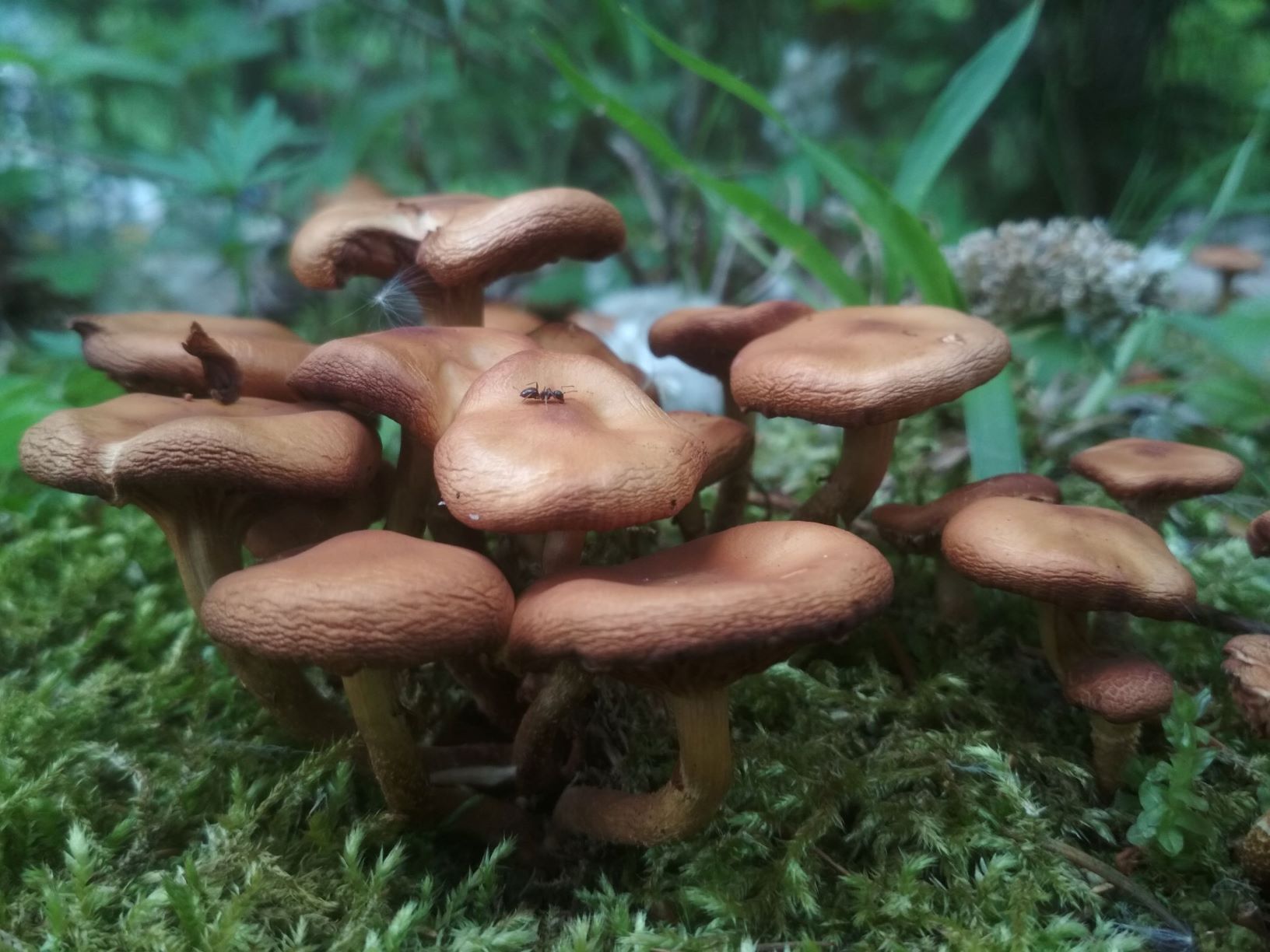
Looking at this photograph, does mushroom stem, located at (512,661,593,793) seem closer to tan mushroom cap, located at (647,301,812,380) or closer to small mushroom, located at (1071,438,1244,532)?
tan mushroom cap, located at (647,301,812,380)

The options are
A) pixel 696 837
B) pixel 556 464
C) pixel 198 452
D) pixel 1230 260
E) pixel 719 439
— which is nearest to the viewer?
pixel 556 464

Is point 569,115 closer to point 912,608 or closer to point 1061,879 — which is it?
point 912,608

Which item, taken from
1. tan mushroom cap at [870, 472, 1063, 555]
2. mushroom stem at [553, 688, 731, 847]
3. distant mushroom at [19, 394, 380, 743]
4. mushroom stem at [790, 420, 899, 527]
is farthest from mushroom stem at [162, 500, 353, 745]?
tan mushroom cap at [870, 472, 1063, 555]

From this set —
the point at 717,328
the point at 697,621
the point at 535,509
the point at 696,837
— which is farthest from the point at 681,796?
the point at 717,328

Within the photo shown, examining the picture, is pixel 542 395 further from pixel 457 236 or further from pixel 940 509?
pixel 940 509

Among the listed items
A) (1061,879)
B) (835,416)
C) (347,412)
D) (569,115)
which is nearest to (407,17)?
(569,115)

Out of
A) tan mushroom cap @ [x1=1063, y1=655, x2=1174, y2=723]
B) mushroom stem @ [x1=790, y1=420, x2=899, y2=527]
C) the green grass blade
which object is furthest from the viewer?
the green grass blade

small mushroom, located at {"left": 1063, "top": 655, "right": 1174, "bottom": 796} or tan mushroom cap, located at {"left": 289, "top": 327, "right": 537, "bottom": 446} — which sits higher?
tan mushroom cap, located at {"left": 289, "top": 327, "right": 537, "bottom": 446}
